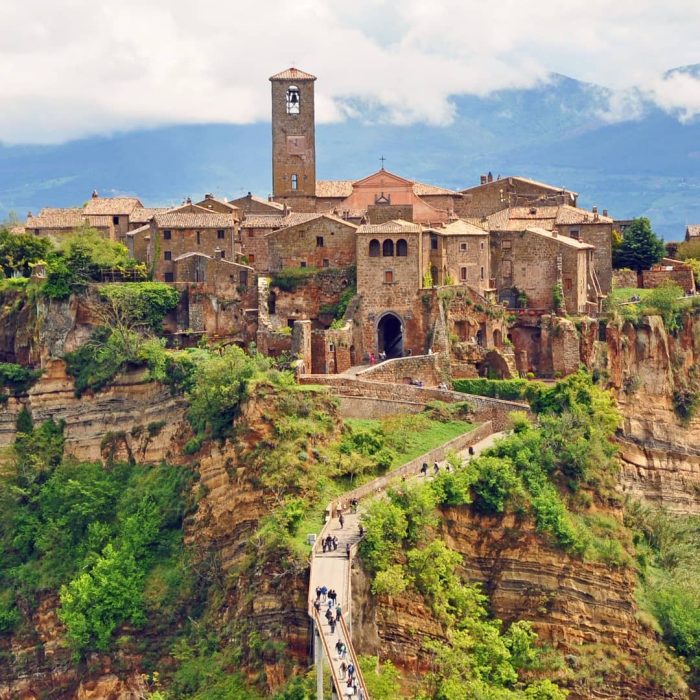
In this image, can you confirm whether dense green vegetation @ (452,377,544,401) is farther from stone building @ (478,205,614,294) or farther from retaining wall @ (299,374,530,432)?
stone building @ (478,205,614,294)

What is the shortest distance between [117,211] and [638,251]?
33.6 metres

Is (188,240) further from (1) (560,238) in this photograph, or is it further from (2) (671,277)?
(2) (671,277)

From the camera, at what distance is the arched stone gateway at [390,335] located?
8531 centimetres

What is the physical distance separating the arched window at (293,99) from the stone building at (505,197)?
40.6 feet

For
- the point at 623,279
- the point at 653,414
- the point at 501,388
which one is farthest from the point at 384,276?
the point at 623,279

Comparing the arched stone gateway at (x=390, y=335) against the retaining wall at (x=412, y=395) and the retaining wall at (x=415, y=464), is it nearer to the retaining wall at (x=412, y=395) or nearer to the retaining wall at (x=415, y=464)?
the retaining wall at (x=412, y=395)

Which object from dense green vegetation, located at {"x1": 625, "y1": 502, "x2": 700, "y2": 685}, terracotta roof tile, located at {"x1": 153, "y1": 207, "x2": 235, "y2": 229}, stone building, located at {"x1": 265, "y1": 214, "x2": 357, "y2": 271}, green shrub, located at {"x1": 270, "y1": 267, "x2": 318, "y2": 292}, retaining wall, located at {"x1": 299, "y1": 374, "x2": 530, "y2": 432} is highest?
terracotta roof tile, located at {"x1": 153, "y1": 207, "x2": 235, "y2": 229}

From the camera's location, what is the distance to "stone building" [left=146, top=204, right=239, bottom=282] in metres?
89.6

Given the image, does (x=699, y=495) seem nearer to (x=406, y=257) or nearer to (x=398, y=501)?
(x=406, y=257)

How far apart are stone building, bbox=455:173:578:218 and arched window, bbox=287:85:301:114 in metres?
12.4

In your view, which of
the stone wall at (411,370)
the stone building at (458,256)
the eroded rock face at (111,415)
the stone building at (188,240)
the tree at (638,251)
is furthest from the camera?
the tree at (638,251)

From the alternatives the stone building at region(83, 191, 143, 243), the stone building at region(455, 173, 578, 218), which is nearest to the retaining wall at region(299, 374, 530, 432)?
the stone building at region(455, 173, 578, 218)

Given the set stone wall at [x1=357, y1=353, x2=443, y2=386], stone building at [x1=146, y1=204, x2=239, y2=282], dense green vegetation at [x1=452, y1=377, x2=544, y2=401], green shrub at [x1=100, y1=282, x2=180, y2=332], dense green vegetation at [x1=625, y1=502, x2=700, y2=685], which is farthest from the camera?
stone building at [x1=146, y1=204, x2=239, y2=282]

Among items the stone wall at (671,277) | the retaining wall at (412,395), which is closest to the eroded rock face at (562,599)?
the retaining wall at (412,395)
